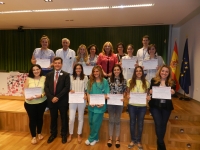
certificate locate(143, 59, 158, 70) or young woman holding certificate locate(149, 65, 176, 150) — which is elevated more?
certificate locate(143, 59, 158, 70)

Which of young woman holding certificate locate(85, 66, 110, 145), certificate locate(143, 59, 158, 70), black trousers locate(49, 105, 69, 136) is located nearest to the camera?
young woman holding certificate locate(85, 66, 110, 145)

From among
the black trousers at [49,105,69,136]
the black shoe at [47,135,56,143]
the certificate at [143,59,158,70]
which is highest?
the certificate at [143,59,158,70]

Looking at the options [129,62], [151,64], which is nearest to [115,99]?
[129,62]

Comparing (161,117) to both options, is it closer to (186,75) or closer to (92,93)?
(92,93)

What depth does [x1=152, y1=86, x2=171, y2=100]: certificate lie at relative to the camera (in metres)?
2.47

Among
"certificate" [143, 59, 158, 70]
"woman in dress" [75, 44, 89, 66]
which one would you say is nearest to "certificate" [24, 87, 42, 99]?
"woman in dress" [75, 44, 89, 66]

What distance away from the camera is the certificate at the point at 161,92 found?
2467 millimetres

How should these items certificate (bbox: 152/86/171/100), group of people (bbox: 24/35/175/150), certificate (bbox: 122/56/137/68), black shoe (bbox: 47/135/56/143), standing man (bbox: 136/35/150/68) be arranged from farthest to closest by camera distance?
standing man (bbox: 136/35/150/68)
certificate (bbox: 122/56/137/68)
black shoe (bbox: 47/135/56/143)
group of people (bbox: 24/35/175/150)
certificate (bbox: 152/86/171/100)

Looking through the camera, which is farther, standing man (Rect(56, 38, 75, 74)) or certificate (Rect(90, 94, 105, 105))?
standing man (Rect(56, 38, 75, 74))

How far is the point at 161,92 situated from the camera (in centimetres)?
248

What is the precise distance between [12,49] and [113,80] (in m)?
6.97

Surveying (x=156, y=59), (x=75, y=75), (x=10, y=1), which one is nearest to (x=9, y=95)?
(x=10, y=1)

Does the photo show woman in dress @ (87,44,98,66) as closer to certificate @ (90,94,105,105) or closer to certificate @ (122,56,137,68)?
certificate @ (122,56,137,68)

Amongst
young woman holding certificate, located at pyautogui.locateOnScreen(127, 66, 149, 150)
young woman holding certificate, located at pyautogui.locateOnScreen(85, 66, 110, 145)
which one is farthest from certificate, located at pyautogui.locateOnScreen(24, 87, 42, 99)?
young woman holding certificate, located at pyautogui.locateOnScreen(127, 66, 149, 150)
